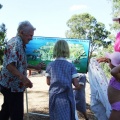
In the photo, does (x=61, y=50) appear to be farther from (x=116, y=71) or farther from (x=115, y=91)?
(x=116, y=71)

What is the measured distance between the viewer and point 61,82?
431 centimetres

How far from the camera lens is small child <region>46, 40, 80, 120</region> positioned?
14.1 feet

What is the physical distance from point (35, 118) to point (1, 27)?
12262 millimetres

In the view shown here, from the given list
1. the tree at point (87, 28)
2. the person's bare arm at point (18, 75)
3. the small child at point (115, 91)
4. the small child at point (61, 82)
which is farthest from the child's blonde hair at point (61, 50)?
the tree at point (87, 28)

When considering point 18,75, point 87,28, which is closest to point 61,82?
point 18,75

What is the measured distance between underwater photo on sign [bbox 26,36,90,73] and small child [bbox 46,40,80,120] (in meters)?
1.23

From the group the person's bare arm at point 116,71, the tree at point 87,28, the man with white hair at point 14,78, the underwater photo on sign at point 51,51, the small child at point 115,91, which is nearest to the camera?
the person's bare arm at point 116,71

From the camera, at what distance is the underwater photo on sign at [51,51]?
5.62m

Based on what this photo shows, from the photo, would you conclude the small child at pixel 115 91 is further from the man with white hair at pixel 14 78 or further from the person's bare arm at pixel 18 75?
the man with white hair at pixel 14 78

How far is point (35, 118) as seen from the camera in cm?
635

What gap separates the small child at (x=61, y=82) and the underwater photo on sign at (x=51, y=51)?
1234 mm

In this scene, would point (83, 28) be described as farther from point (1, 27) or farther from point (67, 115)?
point (67, 115)

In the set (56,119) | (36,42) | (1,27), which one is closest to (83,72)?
(36,42)

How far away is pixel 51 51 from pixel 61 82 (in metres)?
1.54
